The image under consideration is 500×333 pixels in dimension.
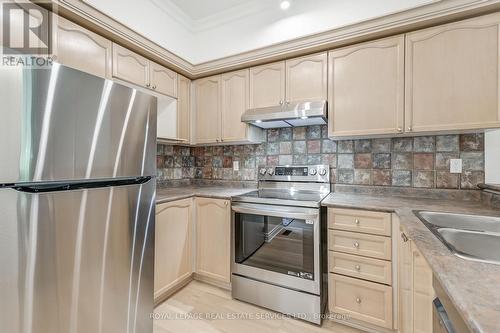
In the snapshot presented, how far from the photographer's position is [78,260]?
1091 millimetres

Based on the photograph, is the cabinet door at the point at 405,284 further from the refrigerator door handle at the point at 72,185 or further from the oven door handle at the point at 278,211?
the refrigerator door handle at the point at 72,185

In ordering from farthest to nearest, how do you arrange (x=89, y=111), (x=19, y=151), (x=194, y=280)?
(x=194, y=280), (x=89, y=111), (x=19, y=151)

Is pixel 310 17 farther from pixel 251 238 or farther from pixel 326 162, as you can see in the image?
pixel 251 238

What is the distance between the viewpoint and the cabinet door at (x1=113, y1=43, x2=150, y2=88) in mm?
1790

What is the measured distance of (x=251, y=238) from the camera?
76.9 inches

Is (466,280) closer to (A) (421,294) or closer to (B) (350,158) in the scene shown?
(A) (421,294)

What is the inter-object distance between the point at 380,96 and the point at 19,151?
218 centimetres

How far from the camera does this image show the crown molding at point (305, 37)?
1466 millimetres

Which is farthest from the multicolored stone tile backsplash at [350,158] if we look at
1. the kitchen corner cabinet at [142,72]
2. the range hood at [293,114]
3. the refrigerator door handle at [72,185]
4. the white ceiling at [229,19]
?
the refrigerator door handle at [72,185]

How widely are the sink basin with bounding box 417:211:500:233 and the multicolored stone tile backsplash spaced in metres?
0.61

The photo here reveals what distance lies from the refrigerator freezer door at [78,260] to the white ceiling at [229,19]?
1.49 meters

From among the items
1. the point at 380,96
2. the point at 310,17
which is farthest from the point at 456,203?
the point at 310,17

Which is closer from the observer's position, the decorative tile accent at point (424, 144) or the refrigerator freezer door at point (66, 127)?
the refrigerator freezer door at point (66, 127)

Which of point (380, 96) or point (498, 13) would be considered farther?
point (380, 96)
